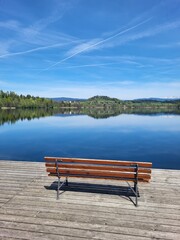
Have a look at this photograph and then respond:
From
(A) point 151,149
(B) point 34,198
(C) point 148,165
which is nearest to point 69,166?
(B) point 34,198

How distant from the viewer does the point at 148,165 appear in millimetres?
5754

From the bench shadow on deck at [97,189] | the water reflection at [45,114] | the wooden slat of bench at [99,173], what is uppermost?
the wooden slat of bench at [99,173]

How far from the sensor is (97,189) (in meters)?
6.64

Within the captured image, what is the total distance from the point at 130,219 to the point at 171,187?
2513mm

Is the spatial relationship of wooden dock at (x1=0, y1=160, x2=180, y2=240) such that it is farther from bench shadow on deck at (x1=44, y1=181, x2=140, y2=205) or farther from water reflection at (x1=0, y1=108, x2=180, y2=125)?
water reflection at (x1=0, y1=108, x2=180, y2=125)

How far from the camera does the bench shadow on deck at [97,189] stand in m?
6.35

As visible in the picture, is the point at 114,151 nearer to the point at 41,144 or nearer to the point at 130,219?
the point at 41,144

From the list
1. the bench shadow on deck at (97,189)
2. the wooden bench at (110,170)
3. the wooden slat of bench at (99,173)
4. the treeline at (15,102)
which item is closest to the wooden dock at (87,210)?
the bench shadow on deck at (97,189)

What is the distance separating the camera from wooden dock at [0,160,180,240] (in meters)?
4.44

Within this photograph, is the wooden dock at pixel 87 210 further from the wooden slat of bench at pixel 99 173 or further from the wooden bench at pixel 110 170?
the wooden slat of bench at pixel 99 173

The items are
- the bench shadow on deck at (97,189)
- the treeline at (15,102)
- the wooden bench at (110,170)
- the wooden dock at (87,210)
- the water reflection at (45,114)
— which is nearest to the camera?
the wooden dock at (87,210)

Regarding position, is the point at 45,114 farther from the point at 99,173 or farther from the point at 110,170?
the point at 110,170

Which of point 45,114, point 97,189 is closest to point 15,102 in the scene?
point 45,114

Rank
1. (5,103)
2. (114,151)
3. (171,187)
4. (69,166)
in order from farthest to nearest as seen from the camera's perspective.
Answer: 1. (5,103)
2. (114,151)
3. (171,187)
4. (69,166)
